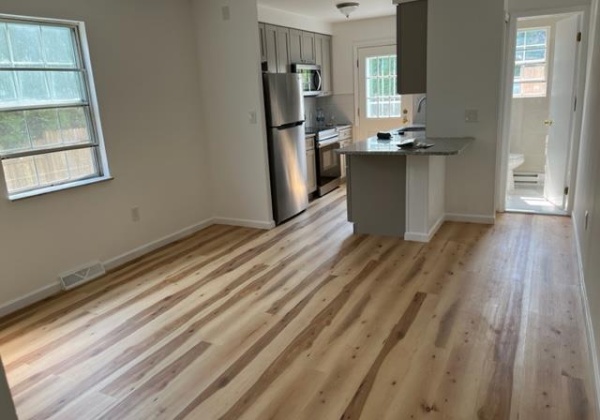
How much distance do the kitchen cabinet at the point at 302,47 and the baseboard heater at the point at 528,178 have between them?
345 centimetres

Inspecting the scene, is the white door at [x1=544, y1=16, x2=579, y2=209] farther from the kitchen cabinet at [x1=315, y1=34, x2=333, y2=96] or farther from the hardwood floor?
the kitchen cabinet at [x1=315, y1=34, x2=333, y2=96]

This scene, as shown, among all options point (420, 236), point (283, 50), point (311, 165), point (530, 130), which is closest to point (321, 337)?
point (420, 236)

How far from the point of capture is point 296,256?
4012mm

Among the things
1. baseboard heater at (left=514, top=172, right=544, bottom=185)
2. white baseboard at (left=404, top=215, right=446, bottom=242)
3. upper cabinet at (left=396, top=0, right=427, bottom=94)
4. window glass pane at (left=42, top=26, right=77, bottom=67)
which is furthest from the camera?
baseboard heater at (left=514, top=172, right=544, bottom=185)

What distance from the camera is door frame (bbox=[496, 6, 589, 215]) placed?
4238 millimetres

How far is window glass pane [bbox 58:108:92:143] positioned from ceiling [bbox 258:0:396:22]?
8.44ft

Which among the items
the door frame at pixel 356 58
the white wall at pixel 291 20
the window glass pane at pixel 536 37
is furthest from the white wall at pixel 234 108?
the window glass pane at pixel 536 37

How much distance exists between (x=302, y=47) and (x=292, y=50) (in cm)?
32

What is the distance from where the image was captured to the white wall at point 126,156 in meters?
3.34

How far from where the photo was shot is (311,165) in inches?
238

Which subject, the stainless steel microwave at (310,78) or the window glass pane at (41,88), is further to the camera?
the stainless steel microwave at (310,78)

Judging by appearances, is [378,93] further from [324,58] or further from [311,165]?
[311,165]

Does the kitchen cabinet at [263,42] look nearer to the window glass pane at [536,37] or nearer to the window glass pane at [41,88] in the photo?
the window glass pane at [41,88]

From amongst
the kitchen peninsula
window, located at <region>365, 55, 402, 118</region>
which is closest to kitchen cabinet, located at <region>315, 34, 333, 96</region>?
window, located at <region>365, 55, 402, 118</region>
